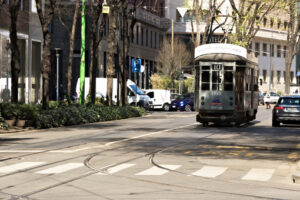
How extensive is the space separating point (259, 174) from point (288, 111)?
21.0 meters

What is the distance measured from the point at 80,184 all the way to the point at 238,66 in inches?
869

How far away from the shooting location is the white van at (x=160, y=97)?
63031 mm

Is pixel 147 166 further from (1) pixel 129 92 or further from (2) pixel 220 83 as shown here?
(1) pixel 129 92

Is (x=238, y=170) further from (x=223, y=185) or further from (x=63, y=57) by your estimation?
(x=63, y=57)

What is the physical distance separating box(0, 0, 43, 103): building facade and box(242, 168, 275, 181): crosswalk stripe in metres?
33.5

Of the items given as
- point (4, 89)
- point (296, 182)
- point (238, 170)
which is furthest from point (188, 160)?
point (4, 89)

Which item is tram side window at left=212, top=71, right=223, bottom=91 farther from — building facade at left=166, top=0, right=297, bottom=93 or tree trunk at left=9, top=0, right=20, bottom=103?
building facade at left=166, top=0, right=297, bottom=93

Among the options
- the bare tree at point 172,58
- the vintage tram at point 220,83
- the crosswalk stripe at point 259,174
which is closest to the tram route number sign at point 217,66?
the vintage tram at point 220,83

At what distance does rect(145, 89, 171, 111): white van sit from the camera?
63.0 metres

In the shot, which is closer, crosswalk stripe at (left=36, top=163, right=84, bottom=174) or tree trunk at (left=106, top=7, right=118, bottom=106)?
crosswalk stripe at (left=36, top=163, right=84, bottom=174)

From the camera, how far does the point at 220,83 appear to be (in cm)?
3416

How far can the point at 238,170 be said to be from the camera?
52.7 feet

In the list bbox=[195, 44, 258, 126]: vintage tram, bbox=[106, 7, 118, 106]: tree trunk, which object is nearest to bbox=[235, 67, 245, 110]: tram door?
bbox=[195, 44, 258, 126]: vintage tram

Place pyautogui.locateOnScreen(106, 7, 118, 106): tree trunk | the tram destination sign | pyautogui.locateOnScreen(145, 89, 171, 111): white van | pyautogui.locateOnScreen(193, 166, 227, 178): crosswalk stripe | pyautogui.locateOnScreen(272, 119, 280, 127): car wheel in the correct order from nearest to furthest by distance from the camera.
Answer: pyautogui.locateOnScreen(193, 166, 227, 178): crosswalk stripe < the tram destination sign < pyautogui.locateOnScreen(272, 119, 280, 127): car wheel < pyautogui.locateOnScreen(106, 7, 118, 106): tree trunk < pyautogui.locateOnScreen(145, 89, 171, 111): white van
